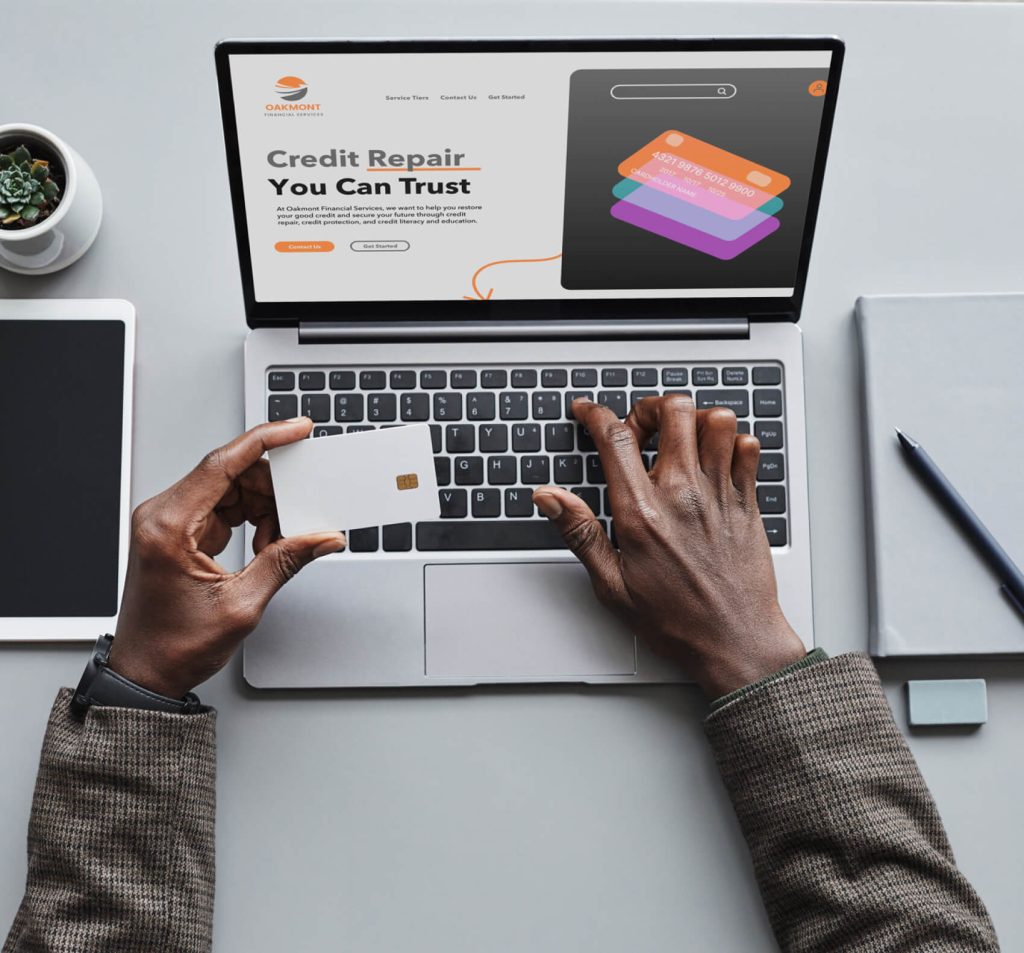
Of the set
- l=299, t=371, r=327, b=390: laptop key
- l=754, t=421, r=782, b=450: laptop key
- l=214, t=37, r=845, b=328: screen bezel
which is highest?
l=214, t=37, r=845, b=328: screen bezel

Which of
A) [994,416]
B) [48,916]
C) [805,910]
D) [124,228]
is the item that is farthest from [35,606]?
[994,416]

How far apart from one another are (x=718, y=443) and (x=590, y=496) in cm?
12

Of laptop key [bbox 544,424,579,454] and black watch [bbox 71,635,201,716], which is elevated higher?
laptop key [bbox 544,424,579,454]

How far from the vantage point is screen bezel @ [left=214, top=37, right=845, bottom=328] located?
679mm

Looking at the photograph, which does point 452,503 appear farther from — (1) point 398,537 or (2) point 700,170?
(2) point 700,170

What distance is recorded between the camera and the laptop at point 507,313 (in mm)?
714

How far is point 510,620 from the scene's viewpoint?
770mm

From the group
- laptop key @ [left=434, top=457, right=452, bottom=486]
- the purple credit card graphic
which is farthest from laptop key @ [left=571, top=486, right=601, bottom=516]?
the purple credit card graphic

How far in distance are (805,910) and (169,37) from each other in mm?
943

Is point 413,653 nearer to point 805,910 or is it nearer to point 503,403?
point 503,403

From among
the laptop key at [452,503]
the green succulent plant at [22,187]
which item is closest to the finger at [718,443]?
the laptop key at [452,503]

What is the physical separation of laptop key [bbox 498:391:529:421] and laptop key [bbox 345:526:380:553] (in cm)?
15

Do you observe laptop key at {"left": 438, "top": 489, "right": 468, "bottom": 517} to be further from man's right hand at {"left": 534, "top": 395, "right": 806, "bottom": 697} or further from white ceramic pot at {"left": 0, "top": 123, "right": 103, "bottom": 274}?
white ceramic pot at {"left": 0, "top": 123, "right": 103, "bottom": 274}

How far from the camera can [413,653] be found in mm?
769
